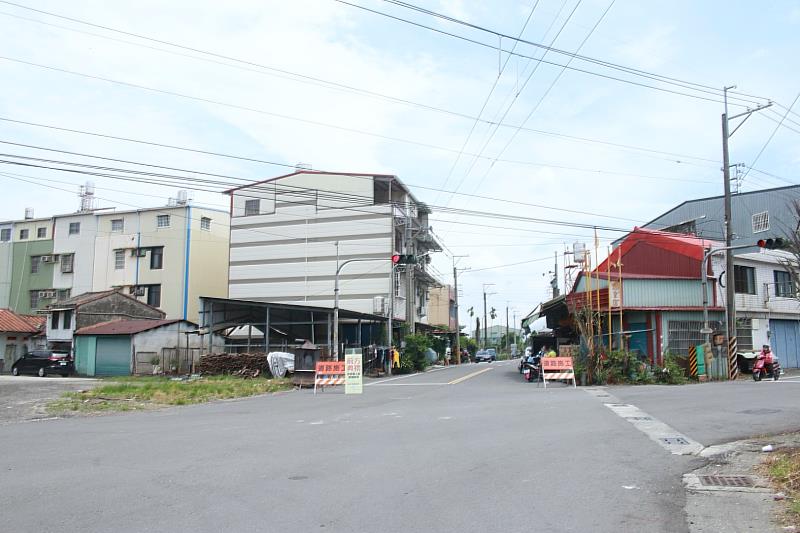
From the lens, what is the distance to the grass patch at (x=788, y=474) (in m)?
6.58

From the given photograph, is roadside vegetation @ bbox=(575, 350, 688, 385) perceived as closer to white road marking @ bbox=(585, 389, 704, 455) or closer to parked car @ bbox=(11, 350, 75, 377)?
white road marking @ bbox=(585, 389, 704, 455)

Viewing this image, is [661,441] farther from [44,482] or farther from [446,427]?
[44,482]

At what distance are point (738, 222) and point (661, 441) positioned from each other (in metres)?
44.2

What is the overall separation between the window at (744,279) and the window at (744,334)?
159 centimetres

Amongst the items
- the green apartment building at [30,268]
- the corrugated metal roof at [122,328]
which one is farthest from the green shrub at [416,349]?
the green apartment building at [30,268]

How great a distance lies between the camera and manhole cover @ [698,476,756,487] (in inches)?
311

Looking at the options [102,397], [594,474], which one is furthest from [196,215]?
[594,474]

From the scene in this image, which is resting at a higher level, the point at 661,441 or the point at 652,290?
the point at 652,290

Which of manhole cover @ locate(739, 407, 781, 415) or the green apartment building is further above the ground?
the green apartment building

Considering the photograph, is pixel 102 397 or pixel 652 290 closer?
pixel 102 397

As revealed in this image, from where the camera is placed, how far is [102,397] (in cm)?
2147

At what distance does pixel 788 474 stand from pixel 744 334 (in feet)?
95.5

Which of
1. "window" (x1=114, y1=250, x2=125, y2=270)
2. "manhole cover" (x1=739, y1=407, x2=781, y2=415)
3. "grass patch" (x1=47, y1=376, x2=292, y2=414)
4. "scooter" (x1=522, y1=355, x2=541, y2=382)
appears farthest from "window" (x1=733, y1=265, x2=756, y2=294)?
"window" (x1=114, y1=250, x2=125, y2=270)

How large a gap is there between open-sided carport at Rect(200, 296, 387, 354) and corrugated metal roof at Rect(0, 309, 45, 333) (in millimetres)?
14094
